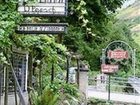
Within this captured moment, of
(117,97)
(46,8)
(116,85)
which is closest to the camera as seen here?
(46,8)

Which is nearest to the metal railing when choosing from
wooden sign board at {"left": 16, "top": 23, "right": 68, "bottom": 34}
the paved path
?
the paved path

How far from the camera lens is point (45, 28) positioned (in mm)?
7469

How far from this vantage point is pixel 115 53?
32188mm

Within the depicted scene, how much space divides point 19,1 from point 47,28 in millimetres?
635

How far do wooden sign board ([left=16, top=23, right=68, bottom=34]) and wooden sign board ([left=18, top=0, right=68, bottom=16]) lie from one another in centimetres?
17

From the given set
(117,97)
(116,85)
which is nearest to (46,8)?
(117,97)

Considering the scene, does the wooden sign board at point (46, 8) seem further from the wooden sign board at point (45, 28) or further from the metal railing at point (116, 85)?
the metal railing at point (116, 85)

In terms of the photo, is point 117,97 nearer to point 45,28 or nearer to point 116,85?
point 116,85

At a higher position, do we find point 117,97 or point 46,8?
point 46,8

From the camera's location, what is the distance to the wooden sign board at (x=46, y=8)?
7375 mm

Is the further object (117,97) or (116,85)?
(116,85)

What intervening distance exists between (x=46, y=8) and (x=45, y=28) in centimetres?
31

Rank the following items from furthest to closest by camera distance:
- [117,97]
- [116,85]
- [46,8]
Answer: [116,85] → [117,97] → [46,8]

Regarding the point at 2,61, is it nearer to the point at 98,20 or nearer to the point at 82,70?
the point at 98,20
